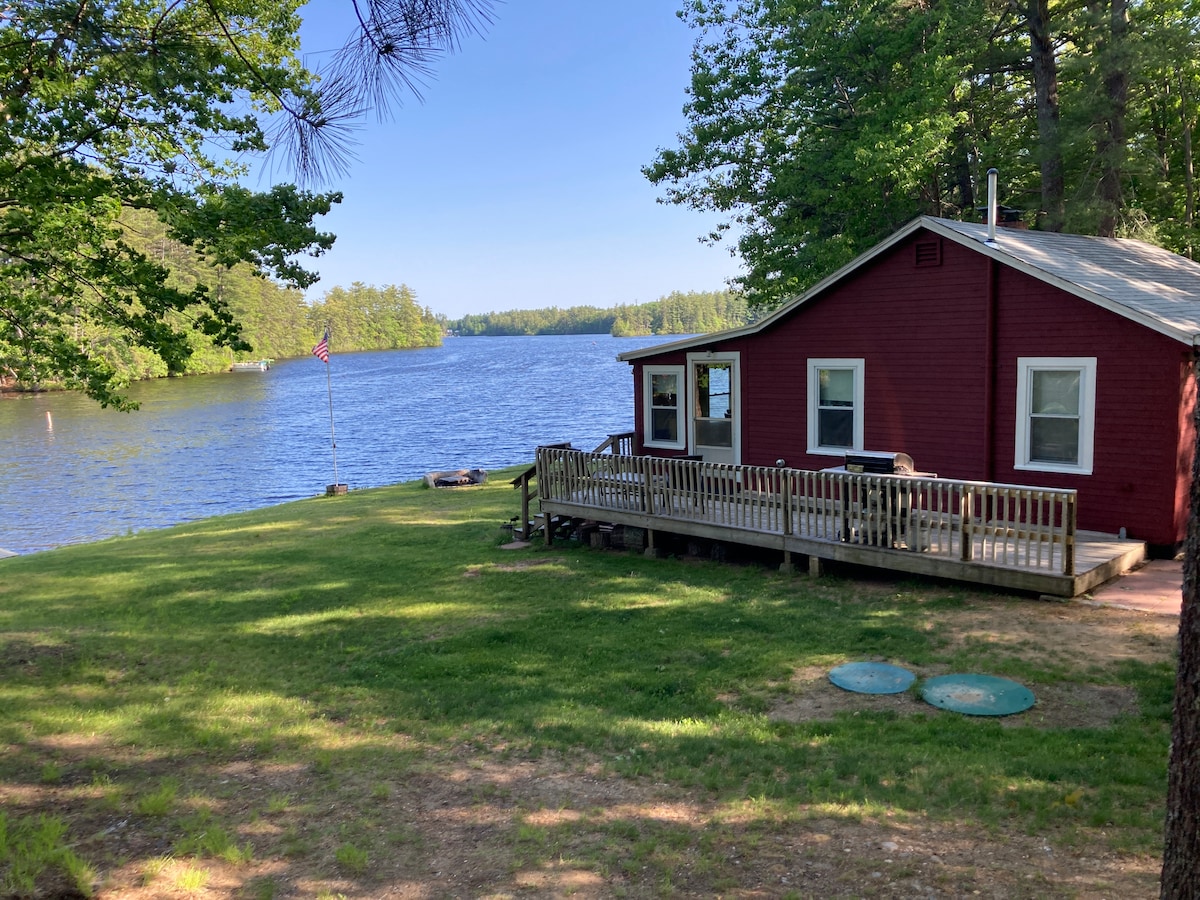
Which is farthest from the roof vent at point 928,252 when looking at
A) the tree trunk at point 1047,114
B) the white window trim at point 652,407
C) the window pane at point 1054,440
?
the tree trunk at point 1047,114

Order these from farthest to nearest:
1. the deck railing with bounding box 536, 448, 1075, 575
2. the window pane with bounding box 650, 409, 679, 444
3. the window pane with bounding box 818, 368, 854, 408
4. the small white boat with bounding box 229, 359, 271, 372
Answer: the small white boat with bounding box 229, 359, 271, 372 → the window pane with bounding box 650, 409, 679, 444 → the window pane with bounding box 818, 368, 854, 408 → the deck railing with bounding box 536, 448, 1075, 575

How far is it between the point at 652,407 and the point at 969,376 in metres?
6.08

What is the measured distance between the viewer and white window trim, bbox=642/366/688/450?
16.0 m

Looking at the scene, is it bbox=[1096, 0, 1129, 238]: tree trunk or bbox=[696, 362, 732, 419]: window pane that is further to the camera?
bbox=[1096, 0, 1129, 238]: tree trunk

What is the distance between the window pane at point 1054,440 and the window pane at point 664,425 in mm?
6423

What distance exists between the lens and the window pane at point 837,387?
13984 millimetres

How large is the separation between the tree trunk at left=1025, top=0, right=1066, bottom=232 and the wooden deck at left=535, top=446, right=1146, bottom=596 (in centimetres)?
1453

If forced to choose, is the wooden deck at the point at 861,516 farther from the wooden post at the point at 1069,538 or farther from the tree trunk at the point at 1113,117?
the tree trunk at the point at 1113,117

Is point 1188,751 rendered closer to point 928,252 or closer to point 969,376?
point 969,376

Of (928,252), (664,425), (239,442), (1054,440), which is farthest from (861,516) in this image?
(239,442)

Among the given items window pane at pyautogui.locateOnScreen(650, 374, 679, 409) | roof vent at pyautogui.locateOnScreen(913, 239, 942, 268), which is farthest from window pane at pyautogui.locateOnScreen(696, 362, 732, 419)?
roof vent at pyautogui.locateOnScreen(913, 239, 942, 268)

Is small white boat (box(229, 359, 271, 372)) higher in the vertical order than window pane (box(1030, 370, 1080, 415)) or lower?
higher

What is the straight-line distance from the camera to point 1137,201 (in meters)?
25.7

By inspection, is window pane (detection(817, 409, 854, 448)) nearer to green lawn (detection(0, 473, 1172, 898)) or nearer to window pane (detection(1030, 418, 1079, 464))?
window pane (detection(1030, 418, 1079, 464))
